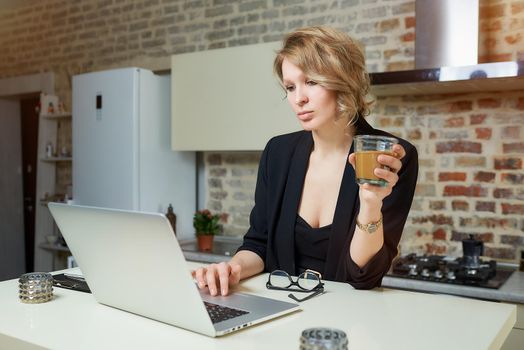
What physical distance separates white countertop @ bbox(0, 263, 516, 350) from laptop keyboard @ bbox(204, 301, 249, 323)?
0.06m

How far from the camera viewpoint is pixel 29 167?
5672 millimetres

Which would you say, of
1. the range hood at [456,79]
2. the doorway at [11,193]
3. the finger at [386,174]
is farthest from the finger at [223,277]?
the doorway at [11,193]

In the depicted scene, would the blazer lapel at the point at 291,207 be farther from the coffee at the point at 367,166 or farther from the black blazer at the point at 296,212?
the coffee at the point at 367,166

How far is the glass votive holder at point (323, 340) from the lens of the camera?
28.4 inches

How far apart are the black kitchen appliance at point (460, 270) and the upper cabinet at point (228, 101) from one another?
1013 mm

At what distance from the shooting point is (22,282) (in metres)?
1.20

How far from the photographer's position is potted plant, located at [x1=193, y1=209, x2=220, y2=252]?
11.6ft

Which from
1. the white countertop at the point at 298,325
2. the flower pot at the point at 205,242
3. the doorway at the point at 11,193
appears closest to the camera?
the white countertop at the point at 298,325

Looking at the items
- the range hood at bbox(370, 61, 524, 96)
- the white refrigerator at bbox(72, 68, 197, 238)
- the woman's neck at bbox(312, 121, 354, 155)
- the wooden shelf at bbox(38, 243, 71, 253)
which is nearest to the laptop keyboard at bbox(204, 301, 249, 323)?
the woman's neck at bbox(312, 121, 354, 155)

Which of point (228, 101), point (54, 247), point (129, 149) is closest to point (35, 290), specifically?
point (228, 101)

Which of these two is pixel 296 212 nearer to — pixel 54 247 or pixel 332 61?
pixel 332 61

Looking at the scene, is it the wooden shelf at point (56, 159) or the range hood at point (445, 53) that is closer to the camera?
the range hood at point (445, 53)

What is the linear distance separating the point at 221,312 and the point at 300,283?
1.10ft

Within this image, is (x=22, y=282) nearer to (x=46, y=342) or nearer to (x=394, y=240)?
(x=46, y=342)
